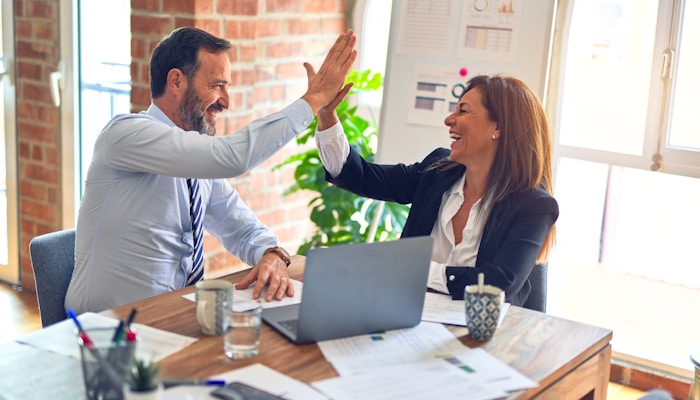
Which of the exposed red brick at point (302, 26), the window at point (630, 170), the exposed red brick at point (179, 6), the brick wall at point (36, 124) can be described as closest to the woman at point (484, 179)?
the window at point (630, 170)

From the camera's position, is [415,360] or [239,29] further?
[239,29]

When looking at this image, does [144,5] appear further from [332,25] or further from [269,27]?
[332,25]

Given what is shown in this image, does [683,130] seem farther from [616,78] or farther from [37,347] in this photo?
[37,347]

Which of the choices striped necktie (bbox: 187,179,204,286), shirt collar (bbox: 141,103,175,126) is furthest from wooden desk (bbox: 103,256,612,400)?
shirt collar (bbox: 141,103,175,126)

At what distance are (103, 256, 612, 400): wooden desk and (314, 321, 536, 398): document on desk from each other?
25 mm

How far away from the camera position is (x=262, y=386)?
149cm

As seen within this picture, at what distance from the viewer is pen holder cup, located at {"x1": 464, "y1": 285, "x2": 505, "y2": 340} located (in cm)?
177

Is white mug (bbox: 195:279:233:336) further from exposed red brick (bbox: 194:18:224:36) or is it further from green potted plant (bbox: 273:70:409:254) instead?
green potted plant (bbox: 273:70:409:254)

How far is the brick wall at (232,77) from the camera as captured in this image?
10.9ft

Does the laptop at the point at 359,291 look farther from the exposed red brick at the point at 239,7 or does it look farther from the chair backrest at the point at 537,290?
the exposed red brick at the point at 239,7

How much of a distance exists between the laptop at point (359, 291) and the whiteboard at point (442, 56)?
1456mm

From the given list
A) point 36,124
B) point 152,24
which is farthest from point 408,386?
point 36,124

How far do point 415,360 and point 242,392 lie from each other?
0.36m

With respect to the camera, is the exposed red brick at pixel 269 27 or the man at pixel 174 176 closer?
the man at pixel 174 176
